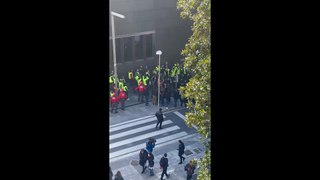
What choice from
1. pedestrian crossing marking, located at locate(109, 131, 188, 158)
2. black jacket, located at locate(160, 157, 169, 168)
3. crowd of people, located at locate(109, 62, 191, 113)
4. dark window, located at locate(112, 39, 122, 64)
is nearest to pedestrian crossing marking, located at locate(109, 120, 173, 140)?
pedestrian crossing marking, located at locate(109, 131, 188, 158)

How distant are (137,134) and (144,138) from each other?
465mm

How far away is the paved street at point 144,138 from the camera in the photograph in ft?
46.8

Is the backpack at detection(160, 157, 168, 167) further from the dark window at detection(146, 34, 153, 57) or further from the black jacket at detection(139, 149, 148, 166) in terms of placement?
the dark window at detection(146, 34, 153, 57)

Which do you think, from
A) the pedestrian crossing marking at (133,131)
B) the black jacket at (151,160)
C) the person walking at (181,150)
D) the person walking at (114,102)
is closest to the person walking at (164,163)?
the black jacket at (151,160)

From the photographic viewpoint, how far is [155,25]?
77.1ft

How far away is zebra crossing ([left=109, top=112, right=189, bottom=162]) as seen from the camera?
51.4 ft

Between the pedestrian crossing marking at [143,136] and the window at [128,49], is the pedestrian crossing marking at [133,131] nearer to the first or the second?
the pedestrian crossing marking at [143,136]

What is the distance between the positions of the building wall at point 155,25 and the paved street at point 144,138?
396cm

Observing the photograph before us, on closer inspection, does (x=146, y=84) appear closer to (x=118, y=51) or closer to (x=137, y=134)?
Result: (x=137, y=134)
